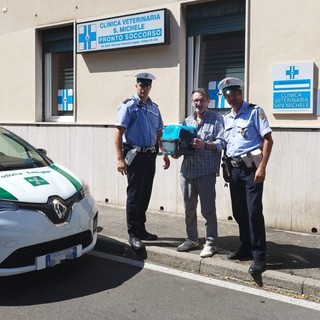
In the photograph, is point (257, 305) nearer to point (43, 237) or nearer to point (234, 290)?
point (234, 290)

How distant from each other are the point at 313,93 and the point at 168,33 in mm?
2427

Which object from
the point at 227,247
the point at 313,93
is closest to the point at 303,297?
the point at 227,247

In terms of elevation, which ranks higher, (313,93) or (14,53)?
(14,53)

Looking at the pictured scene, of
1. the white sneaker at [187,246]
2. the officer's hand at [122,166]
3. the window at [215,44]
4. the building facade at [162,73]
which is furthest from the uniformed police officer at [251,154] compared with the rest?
the window at [215,44]

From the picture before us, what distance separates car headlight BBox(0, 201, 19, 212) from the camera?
4211 mm

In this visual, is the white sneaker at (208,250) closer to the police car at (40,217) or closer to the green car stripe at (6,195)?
the police car at (40,217)

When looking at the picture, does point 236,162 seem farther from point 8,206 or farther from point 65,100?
point 65,100

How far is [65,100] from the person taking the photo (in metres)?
9.14

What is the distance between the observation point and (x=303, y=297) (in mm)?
4402

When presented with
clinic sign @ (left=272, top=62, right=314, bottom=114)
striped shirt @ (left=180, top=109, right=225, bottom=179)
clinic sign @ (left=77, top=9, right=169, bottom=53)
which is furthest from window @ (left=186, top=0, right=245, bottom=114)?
striped shirt @ (left=180, top=109, right=225, bottom=179)

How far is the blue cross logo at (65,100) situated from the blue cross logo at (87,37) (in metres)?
1.05

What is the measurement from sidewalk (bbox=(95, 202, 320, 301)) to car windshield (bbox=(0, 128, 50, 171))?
4.29 feet

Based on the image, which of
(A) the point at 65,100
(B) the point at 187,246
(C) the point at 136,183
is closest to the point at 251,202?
(B) the point at 187,246

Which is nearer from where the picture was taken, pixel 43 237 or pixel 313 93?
pixel 43 237
